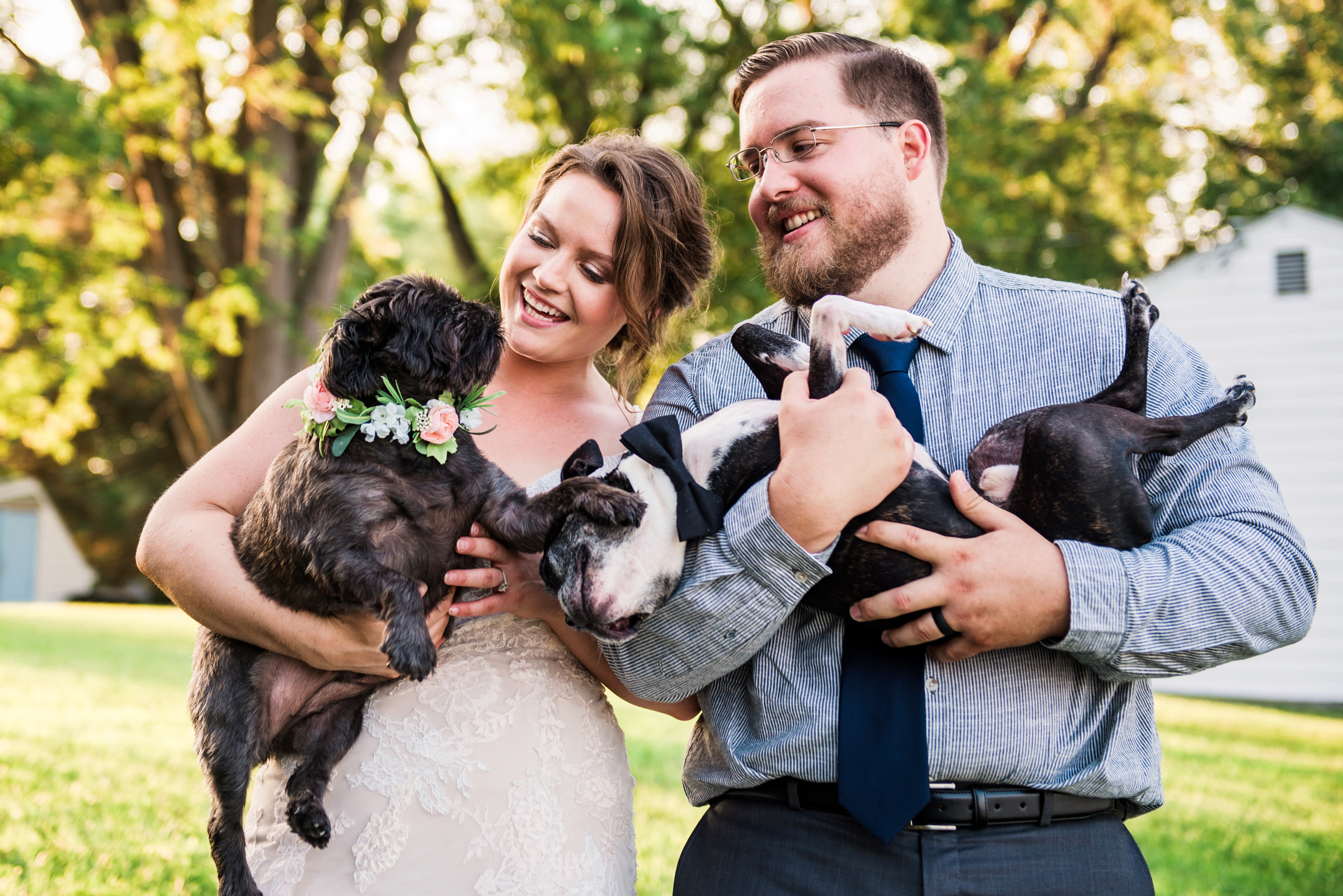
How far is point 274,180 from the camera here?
13633 mm

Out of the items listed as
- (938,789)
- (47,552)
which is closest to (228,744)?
(938,789)

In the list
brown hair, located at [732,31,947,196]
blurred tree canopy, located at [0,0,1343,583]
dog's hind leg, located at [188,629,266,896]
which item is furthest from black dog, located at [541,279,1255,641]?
blurred tree canopy, located at [0,0,1343,583]

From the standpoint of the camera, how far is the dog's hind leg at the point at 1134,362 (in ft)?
8.45

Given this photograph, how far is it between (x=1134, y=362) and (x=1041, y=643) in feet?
2.63

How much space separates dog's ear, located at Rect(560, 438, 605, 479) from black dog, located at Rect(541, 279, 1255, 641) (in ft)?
0.80

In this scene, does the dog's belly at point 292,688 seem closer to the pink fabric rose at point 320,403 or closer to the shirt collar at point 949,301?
the pink fabric rose at point 320,403

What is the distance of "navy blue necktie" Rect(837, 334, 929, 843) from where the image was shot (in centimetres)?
228

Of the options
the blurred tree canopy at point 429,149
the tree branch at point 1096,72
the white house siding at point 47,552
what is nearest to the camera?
the blurred tree canopy at point 429,149

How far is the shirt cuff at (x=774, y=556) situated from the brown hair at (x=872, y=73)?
1381 millimetres

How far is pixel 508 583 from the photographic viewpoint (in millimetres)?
2998

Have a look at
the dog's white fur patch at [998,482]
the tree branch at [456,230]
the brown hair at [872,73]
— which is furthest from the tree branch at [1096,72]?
the dog's white fur patch at [998,482]

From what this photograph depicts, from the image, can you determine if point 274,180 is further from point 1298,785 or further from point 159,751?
point 1298,785

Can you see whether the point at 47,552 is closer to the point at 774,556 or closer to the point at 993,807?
the point at 774,556

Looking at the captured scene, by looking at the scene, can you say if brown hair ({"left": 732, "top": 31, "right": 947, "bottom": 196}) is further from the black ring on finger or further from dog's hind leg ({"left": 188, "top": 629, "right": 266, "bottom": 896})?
dog's hind leg ({"left": 188, "top": 629, "right": 266, "bottom": 896})
